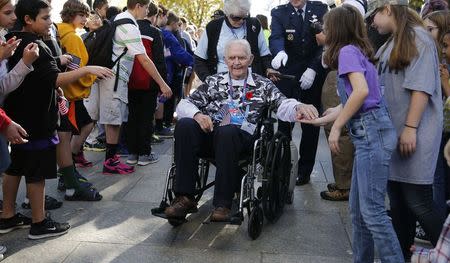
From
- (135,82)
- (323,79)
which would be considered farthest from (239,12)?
(135,82)

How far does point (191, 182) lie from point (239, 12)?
71.8 inches

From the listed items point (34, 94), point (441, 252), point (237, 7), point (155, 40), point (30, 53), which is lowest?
point (441, 252)

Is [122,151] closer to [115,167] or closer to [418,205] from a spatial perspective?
[115,167]

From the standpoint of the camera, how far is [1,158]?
3.35 metres

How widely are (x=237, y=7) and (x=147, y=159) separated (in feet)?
7.63

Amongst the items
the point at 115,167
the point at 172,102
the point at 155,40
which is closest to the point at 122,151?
the point at 115,167

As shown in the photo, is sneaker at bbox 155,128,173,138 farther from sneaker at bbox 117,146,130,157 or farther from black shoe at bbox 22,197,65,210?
black shoe at bbox 22,197,65,210

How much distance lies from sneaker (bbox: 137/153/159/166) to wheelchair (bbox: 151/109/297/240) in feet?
6.42

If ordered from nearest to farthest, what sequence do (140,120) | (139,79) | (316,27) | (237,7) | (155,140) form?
(237,7)
(316,27)
(139,79)
(140,120)
(155,140)

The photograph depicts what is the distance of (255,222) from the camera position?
4.03m

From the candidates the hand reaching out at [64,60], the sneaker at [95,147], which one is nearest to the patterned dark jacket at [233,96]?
the hand reaching out at [64,60]

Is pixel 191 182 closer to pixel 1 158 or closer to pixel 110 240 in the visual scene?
pixel 110 240

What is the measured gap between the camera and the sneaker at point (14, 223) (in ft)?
13.3

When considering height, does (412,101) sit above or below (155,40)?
below
